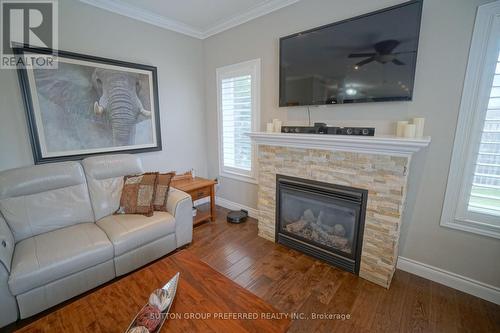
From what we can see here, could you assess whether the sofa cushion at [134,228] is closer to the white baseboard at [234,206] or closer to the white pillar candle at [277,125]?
the white baseboard at [234,206]

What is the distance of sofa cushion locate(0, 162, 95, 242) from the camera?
1829 mm

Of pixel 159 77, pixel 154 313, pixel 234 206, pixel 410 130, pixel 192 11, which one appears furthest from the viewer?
pixel 234 206

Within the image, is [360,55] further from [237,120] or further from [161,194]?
[161,194]

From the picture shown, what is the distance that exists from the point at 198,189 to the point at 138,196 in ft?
2.43

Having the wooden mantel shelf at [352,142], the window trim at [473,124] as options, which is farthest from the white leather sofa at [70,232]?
the window trim at [473,124]

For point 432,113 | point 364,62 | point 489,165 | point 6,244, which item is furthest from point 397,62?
point 6,244

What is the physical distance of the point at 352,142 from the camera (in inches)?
71.0

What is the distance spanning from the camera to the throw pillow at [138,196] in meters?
2.22

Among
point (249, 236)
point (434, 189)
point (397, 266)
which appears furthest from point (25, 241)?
point (434, 189)

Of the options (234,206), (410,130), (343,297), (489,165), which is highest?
(410,130)

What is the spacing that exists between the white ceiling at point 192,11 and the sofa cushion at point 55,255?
236cm

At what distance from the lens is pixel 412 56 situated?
5.57ft

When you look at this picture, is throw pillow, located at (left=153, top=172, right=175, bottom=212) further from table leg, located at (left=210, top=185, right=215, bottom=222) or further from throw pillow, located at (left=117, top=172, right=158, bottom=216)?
table leg, located at (left=210, top=185, right=215, bottom=222)

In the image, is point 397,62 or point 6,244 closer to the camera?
point 6,244
